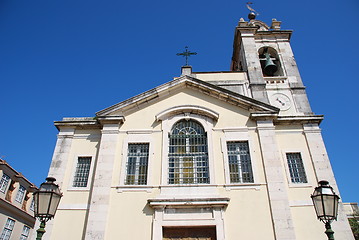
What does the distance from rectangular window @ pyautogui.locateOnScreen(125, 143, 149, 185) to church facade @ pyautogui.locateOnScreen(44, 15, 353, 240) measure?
42mm

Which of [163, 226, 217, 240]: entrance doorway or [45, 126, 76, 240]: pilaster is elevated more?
[45, 126, 76, 240]: pilaster

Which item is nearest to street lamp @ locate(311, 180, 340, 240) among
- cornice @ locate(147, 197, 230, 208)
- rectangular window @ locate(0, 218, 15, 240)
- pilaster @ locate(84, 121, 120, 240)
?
cornice @ locate(147, 197, 230, 208)

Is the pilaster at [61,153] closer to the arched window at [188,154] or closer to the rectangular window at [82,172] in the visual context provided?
the rectangular window at [82,172]

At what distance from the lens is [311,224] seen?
10492 millimetres

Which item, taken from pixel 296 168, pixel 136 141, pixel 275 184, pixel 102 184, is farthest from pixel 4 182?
pixel 296 168

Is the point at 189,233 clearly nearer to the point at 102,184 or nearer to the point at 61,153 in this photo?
the point at 102,184

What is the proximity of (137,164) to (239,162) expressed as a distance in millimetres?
4334

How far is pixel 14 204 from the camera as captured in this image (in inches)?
894

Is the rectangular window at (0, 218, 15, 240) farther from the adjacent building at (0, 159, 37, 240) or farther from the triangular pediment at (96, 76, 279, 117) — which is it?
the triangular pediment at (96, 76, 279, 117)

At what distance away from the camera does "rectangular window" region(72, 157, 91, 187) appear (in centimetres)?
1189

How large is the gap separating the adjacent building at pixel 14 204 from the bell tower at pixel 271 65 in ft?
62.9

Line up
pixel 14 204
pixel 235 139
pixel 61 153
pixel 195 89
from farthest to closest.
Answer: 1. pixel 14 204
2. pixel 195 89
3. pixel 61 153
4. pixel 235 139

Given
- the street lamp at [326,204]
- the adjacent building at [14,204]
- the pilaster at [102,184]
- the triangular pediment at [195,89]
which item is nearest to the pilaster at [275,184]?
the triangular pediment at [195,89]

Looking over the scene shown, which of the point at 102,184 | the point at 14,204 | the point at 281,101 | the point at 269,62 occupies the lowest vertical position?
the point at 102,184
